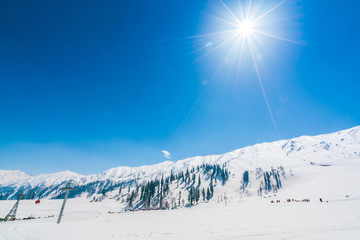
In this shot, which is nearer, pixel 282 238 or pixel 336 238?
pixel 336 238

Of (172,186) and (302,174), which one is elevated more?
(302,174)

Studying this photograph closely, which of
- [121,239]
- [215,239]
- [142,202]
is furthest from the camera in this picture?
[142,202]

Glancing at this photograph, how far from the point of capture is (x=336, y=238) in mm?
9055

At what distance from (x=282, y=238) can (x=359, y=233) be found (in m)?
4.76

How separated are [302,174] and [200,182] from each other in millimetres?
106421

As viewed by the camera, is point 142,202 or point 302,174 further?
point 302,174

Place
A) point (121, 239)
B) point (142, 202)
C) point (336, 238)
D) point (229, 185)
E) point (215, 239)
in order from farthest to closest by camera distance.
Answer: point (229, 185) → point (142, 202) → point (121, 239) → point (215, 239) → point (336, 238)

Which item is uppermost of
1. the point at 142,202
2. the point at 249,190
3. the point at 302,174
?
the point at 302,174

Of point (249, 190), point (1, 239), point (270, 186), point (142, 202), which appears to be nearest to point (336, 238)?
point (1, 239)

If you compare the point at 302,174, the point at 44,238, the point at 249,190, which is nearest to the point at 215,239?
the point at 44,238

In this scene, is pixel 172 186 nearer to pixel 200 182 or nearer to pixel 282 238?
pixel 200 182

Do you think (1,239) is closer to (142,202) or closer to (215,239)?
(215,239)

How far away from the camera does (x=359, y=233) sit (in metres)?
9.90

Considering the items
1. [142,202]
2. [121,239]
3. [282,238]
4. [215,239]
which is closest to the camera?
[282,238]
